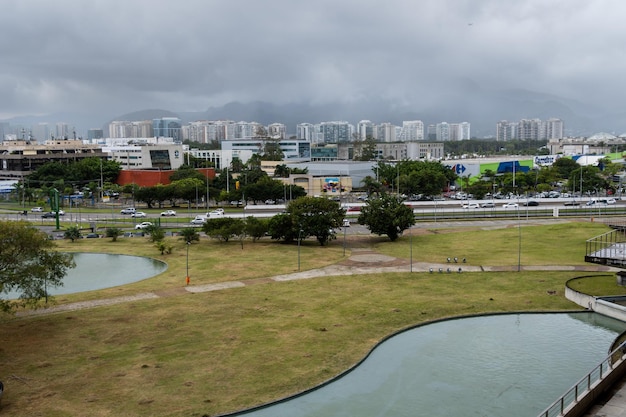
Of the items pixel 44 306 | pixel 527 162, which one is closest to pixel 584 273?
pixel 44 306

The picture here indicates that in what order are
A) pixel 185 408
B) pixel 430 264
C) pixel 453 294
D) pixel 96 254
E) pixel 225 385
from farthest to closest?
pixel 96 254 < pixel 430 264 < pixel 453 294 < pixel 225 385 < pixel 185 408

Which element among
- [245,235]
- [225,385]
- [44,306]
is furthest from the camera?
[245,235]

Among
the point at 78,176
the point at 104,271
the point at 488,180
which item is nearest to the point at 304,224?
the point at 104,271

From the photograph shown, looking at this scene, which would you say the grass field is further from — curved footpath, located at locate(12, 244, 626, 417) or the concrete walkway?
the concrete walkway

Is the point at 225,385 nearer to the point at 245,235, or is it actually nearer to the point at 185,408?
the point at 185,408

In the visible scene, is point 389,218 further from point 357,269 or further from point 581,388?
point 581,388

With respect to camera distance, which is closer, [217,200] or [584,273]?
[584,273]
